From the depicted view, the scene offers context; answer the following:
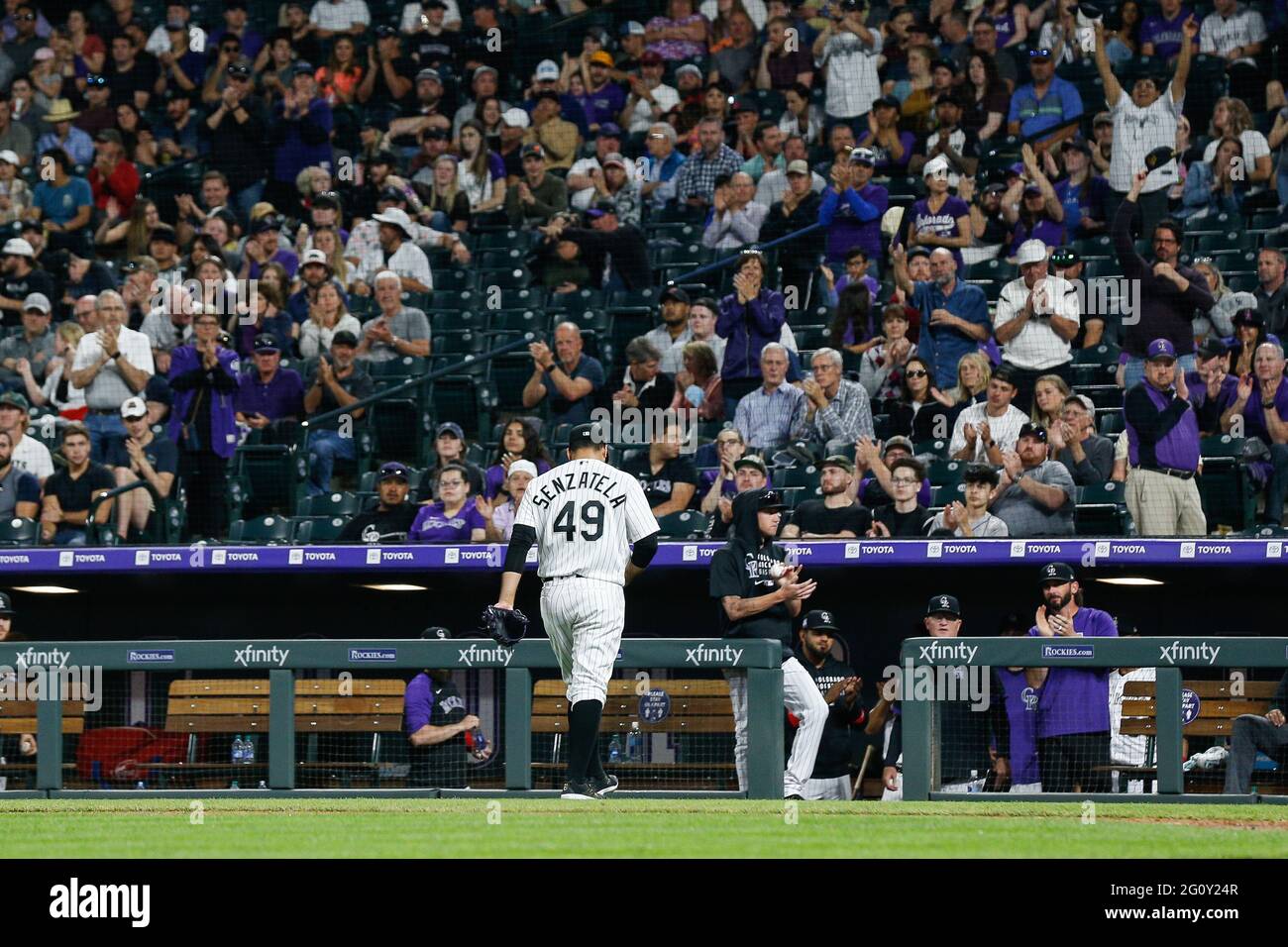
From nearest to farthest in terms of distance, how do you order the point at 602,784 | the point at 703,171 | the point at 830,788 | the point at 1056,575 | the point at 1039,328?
the point at 602,784 < the point at 1056,575 < the point at 830,788 < the point at 1039,328 < the point at 703,171

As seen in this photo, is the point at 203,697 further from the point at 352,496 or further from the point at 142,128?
the point at 142,128

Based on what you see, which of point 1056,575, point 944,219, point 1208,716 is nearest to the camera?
point 1208,716

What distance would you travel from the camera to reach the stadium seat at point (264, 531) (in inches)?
534

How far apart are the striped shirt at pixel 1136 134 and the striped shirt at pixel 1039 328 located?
1719 millimetres

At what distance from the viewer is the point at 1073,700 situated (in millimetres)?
9859

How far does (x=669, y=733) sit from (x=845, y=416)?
11.9 feet

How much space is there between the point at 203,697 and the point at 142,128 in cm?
1040

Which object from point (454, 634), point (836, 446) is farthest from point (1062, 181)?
point (454, 634)

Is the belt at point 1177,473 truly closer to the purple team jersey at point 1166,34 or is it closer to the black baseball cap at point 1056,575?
the black baseball cap at point 1056,575

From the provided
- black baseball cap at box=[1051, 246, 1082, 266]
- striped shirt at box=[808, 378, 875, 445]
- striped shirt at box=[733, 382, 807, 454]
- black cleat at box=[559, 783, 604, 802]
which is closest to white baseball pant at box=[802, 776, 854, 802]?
black cleat at box=[559, 783, 604, 802]

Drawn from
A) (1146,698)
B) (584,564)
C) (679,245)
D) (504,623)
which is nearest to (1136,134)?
(679,245)

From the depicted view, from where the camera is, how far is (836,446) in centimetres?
1296

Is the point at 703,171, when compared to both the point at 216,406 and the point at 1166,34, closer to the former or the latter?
the point at 1166,34

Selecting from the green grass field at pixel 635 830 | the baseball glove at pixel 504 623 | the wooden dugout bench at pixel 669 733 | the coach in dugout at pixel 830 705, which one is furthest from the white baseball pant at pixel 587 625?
the coach in dugout at pixel 830 705
